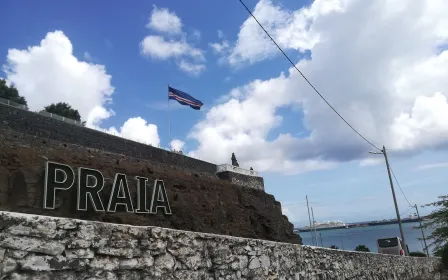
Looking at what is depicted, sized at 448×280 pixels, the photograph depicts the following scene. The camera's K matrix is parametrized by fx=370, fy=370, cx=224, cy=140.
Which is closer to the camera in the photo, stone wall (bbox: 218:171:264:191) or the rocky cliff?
the rocky cliff

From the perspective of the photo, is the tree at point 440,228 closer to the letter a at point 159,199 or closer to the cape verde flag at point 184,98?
the letter a at point 159,199

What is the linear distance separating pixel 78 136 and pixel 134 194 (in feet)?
12.6

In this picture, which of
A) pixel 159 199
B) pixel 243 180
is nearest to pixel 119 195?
pixel 159 199

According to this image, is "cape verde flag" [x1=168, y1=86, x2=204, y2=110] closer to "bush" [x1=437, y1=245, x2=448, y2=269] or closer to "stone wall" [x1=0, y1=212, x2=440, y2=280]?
"bush" [x1=437, y1=245, x2=448, y2=269]

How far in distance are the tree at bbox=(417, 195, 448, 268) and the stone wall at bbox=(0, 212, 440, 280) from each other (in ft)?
27.7

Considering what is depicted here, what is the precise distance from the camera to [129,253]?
3.09 meters

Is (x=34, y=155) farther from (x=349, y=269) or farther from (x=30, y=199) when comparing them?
(x=349, y=269)

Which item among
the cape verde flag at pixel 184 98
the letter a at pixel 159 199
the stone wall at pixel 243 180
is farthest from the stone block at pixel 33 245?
the stone wall at pixel 243 180

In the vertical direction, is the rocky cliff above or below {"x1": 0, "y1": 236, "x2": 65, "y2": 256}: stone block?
above

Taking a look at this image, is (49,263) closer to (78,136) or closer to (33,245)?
(33,245)

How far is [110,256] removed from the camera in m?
2.94

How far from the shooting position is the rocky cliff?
1322 centimetres

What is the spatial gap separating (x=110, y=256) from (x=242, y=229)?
21573mm

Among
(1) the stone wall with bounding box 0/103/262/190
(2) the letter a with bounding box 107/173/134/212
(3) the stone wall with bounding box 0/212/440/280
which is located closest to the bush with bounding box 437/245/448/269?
(3) the stone wall with bounding box 0/212/440/280
